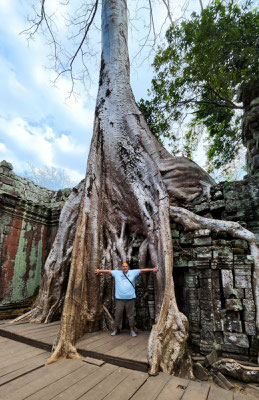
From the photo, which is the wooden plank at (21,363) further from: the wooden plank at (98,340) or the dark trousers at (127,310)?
the dark trousers at (127,310)

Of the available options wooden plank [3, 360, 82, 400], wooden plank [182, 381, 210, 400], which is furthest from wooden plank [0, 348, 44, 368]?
wooden plank [182, 381, 210, 400]

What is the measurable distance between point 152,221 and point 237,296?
1.34 meters

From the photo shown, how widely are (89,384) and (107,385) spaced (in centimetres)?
13

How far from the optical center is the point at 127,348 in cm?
207

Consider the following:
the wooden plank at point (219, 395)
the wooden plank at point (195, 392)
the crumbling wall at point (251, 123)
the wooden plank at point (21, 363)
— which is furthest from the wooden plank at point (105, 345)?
the crumbling wall at point (251, 123)

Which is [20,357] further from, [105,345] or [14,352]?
[105,345]

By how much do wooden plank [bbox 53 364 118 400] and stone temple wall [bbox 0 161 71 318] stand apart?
2972 mm

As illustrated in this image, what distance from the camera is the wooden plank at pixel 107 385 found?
137cm

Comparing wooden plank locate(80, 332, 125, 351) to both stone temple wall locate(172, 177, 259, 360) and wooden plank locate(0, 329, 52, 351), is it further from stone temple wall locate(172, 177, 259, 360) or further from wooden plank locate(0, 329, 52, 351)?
stone temple wall locate(172, 177, 259, 360)

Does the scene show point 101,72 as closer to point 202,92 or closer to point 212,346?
point 202,92

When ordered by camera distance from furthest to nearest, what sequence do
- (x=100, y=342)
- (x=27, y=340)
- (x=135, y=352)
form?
1. (x=27, y=340)
2. (x=100, y=342)
3. (x=135, y=352)

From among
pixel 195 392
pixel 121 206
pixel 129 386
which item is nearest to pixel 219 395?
pixel 195 392

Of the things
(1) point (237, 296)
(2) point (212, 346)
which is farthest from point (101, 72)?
(2) point (212, 346)

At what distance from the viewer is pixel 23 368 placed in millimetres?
1738
